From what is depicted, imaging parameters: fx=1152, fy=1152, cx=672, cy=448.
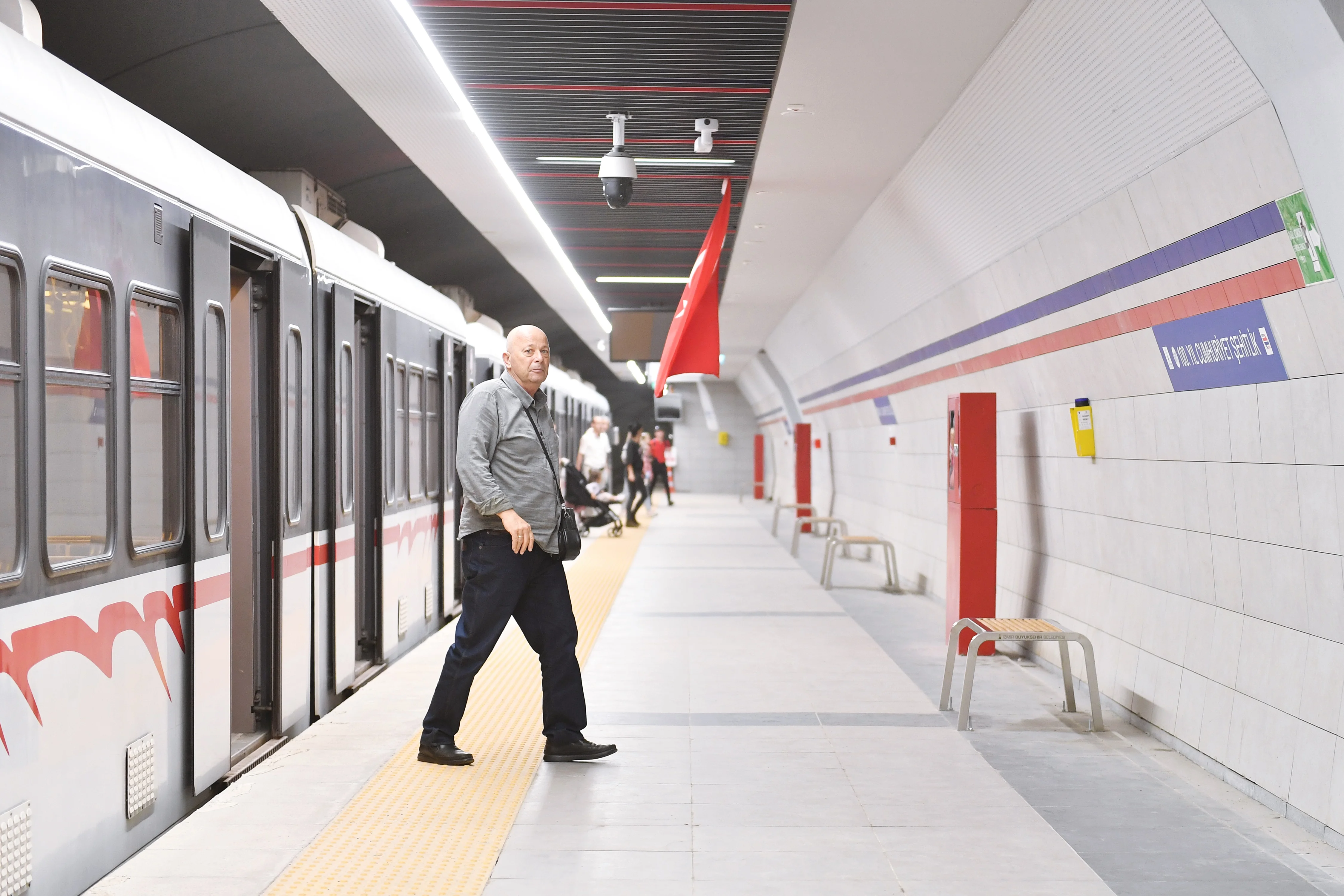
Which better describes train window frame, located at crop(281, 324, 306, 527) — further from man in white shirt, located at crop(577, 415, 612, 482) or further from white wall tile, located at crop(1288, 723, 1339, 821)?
man in white shirt, located at crop(577, 415, 612, 482)

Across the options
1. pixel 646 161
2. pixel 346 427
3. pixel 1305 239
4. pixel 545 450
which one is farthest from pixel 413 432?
pixel 1305 239

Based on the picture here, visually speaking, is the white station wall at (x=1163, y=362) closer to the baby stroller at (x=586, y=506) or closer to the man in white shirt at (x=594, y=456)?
the baby stroller at (x=586, y=506)

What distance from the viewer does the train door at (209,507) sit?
4230mm

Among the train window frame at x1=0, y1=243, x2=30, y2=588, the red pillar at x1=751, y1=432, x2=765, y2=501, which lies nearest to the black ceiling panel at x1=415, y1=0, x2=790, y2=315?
the train window frame at x1=0, y1=243, x2=30, y2=588

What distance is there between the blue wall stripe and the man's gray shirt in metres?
3.01

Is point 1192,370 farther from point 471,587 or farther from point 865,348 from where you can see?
point 865,348

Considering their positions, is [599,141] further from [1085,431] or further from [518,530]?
[518,530]

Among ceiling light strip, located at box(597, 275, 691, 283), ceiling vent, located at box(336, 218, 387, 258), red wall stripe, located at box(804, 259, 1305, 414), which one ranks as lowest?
red wall stripe, located at box(804, 259, 1305, 414)

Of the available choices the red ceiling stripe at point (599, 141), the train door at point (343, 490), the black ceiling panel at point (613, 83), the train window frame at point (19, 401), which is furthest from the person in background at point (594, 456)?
the train window frame at point (19, 401)

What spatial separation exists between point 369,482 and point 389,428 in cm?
40

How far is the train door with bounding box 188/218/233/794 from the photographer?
4230 mm

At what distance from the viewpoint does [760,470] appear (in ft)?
113

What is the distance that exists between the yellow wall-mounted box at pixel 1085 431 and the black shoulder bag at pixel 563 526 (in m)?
3.44

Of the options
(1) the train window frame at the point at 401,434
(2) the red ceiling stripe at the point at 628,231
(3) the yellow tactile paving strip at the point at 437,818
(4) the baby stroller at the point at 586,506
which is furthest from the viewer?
(4) the baby stroller at the point at 586,506
